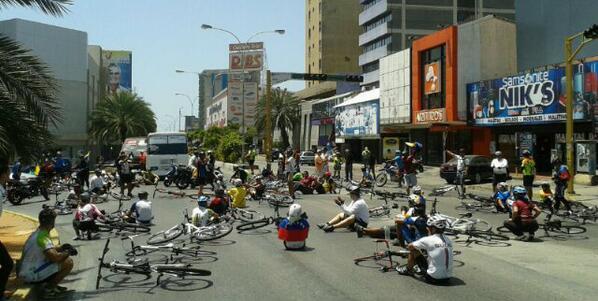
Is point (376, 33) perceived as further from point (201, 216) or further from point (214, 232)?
point (214, 232)

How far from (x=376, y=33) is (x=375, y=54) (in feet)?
9.50

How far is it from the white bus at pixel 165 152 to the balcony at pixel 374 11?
5265cm

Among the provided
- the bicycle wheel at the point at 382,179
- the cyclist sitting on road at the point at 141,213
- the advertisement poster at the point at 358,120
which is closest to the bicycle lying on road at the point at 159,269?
the cyclist sitting on road at the point at 141,213

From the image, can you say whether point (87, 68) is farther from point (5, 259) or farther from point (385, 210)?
point (5, 259)

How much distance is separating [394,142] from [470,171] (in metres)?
20.2

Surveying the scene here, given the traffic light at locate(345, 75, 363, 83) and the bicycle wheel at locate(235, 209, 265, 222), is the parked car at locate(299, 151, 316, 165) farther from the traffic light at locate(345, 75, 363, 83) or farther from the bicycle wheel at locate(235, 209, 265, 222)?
the bicycle wheel at locate(235, 209, 265, 222)

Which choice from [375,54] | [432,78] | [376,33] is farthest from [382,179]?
[375,54]

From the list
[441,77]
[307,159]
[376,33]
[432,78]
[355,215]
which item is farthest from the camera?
[376,33]

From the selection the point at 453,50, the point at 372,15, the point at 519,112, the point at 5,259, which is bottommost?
the point at 5,259

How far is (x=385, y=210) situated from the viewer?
1625 centimetres

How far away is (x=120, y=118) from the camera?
66500mm

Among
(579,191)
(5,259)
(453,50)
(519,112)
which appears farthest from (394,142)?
(5,259)

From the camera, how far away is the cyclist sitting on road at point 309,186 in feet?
73.7

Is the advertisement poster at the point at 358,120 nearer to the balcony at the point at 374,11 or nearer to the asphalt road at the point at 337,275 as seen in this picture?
the balcony at the point at 374,11
